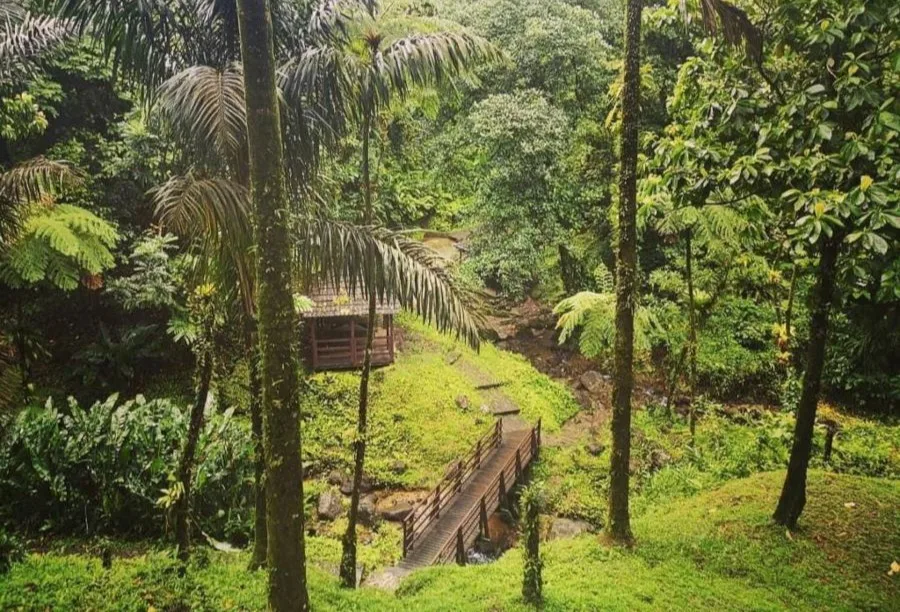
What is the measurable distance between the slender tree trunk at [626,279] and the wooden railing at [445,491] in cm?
393

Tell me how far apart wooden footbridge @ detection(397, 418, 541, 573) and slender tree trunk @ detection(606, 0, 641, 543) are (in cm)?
389

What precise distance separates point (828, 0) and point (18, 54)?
8.90m

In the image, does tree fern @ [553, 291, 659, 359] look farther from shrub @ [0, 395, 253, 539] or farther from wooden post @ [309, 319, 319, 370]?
shrub @ [0, 395, 253, 539]

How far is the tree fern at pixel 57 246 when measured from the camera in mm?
7488

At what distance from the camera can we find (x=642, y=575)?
6223mm

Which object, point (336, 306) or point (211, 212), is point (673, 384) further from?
point (211, 212)

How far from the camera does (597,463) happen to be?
13.8 meters

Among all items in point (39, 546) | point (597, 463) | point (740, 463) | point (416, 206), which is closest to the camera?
point (39, 546)

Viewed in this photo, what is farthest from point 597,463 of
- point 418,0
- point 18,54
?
point 18,54

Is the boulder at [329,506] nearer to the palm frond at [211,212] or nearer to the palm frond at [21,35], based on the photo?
the palm frond at [211,212]

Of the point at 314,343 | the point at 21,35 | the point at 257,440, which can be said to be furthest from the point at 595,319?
the point at 21,35

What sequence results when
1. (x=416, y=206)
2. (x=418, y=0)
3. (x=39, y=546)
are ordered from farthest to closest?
(x=416, y=206) < (x=418, y=0) < (x=39, y=546)

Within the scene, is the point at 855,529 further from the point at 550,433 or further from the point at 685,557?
the point at 550,433

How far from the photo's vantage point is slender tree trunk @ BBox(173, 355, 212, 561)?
16.0 ft
